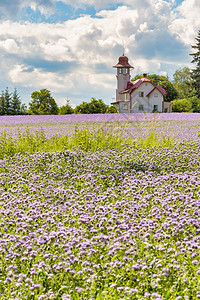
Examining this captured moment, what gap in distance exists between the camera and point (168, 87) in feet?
212

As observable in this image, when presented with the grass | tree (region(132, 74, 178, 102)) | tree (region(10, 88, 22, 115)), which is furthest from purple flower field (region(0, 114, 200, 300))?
tree (region(132, 74, 178, 102))

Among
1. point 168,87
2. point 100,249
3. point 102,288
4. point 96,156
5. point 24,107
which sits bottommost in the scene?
point 102,288

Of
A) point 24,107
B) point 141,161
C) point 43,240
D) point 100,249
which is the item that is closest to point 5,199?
point 43,240

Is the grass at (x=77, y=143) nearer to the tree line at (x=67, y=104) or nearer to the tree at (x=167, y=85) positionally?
the tree line at (x=67, y=104)

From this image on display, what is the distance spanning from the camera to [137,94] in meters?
54.6

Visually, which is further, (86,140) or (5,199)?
(86,140)

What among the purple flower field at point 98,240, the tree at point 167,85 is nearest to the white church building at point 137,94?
the tree at point 167,85

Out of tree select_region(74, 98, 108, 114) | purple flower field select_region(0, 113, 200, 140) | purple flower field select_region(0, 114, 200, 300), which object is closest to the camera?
purple flower field select_region(0, 114, 200, 300)

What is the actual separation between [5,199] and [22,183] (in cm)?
95

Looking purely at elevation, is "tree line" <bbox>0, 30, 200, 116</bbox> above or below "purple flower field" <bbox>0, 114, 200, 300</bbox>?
above

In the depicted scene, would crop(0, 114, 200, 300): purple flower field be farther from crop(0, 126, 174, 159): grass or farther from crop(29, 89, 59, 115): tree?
crop(29, 89, 59, 115): tree

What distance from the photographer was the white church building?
54344 millimetres

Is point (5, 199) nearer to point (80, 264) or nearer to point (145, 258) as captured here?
point (80, 264)

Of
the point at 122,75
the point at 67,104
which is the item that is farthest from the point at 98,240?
the point at 122,75
